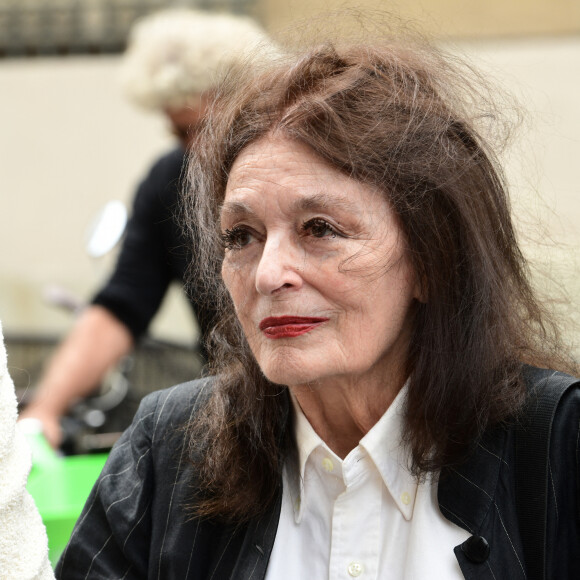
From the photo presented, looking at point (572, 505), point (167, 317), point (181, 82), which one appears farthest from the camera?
point (167, 317)

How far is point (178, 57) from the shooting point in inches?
162

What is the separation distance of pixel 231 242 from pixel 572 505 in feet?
2.60

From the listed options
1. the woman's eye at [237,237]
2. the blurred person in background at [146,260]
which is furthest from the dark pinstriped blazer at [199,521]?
the blurred person in background at [146,260]

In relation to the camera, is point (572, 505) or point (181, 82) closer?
point (572, 505)

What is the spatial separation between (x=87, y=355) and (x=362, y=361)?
90.2 inches

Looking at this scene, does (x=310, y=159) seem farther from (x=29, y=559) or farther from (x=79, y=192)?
(x=79, y=192)

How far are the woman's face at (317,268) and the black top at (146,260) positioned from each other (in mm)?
2098

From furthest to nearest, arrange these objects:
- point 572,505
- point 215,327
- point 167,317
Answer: point 167,317, point 215,327, point 572,505

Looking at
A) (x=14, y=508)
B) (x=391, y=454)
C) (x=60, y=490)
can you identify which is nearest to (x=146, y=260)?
(x=60, y=490)

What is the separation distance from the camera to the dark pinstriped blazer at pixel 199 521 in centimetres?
180

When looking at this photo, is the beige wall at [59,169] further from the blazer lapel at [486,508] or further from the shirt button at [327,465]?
the blazer lapel at [486,508]

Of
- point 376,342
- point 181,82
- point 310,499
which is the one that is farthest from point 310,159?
point 181,82

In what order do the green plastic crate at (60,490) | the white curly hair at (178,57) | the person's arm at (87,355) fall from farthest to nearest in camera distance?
the white curly hair at (178,57), the person's arm at (87,355), the green plastic crate at (60,490)

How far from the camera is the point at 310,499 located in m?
1.98
